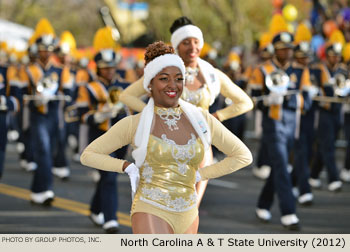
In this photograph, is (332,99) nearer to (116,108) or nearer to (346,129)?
(346,129)

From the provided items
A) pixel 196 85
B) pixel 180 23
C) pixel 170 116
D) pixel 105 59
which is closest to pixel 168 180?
pixel 170 116

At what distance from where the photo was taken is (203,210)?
425 inches

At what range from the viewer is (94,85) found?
9352 mm

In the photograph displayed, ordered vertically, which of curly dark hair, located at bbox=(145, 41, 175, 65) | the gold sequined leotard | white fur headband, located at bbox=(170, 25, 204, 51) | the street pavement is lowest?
the street pavement

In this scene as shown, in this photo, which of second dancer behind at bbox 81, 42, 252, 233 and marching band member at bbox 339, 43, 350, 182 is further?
marching band member at bbox 339, 43, 350, 182

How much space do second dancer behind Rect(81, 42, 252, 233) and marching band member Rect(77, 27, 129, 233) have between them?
3.88 metres

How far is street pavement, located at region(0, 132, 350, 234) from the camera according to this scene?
938 cm

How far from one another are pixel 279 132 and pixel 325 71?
2.96 metres

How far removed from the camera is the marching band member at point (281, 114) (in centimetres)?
942

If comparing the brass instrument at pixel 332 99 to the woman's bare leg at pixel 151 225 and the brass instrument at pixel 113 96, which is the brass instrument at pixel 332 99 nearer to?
the brass instrument at pixel 113 96

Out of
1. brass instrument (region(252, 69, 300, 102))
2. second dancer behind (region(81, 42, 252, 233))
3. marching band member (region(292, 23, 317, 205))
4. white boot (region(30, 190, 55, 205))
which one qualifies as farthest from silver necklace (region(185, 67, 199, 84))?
white boot (region(30, 190, 55, 205))

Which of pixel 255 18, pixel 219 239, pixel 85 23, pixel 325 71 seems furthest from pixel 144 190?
pixel 85 23

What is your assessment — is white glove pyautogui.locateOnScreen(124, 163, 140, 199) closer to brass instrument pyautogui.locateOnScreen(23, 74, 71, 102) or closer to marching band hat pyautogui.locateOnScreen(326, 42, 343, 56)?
brass instrument pyautogui.locateOnScreen(23, 74, 71, 102)

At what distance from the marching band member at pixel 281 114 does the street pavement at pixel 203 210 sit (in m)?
0.42
